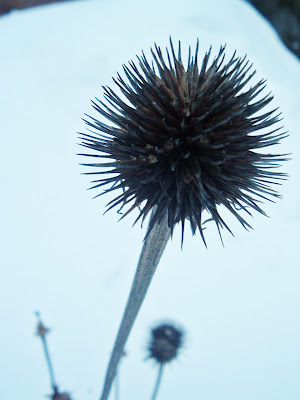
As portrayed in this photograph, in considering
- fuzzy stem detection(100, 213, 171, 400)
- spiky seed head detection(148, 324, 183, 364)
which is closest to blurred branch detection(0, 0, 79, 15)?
spiky seed head detection(148, 324, 183, 364)

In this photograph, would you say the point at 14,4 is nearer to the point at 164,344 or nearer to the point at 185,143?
the point at 164,344

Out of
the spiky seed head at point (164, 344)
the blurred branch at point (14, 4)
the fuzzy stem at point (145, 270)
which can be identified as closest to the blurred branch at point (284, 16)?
the blurred branch at point (14, 4)

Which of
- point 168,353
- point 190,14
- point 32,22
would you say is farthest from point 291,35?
point 168,353

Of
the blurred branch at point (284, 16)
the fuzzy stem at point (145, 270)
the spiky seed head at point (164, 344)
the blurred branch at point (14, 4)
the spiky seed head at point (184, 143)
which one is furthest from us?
the blurred branch at point (284, 16)

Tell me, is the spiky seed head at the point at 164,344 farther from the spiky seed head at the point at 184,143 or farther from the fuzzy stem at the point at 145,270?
the spiky seed head at the point at 184,143

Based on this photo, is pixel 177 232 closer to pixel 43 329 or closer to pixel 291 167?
pixel 291 167

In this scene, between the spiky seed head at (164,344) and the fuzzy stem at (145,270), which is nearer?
the fuzzy stem at (145,270)

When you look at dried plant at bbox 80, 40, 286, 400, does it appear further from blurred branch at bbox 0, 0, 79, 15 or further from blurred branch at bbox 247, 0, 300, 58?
blurred branch at bbox 247, 0, 300, 58
